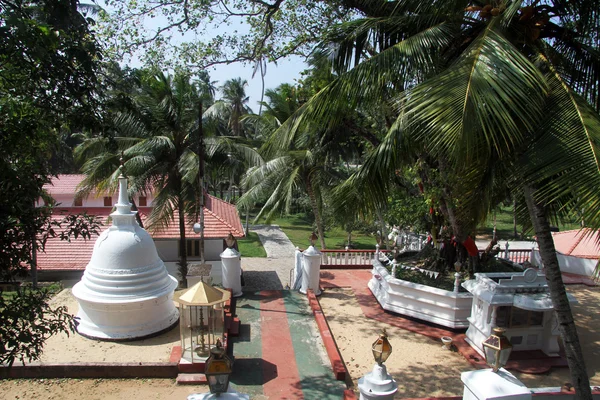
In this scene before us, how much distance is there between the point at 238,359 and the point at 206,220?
7.96 metres

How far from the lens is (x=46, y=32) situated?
14.2 feet

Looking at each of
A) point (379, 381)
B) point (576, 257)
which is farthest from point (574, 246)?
point (379, 381)

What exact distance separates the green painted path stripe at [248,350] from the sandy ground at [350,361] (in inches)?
32.1

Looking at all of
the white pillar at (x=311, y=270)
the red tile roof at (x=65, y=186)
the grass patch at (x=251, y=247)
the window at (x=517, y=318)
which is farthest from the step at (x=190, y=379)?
the grass patch at (x=251, y=247)

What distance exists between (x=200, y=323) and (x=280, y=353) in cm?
198

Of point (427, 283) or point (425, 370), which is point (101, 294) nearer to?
point (425, 370)

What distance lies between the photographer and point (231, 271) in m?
12.8

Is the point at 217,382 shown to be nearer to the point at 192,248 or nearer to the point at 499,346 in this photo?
the point at 499,346

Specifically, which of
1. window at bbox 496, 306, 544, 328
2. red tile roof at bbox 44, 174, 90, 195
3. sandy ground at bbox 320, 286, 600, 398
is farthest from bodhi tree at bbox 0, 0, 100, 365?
red tile roof at bbox 44, 174, 90, 195

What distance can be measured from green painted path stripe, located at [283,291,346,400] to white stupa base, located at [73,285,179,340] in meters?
3.29

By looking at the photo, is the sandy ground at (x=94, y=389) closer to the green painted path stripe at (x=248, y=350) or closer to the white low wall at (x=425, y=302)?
the green painted path stripe at (x=248, y=350)

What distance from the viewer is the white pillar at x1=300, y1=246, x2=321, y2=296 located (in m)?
13.1

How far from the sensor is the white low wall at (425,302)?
1075 cm

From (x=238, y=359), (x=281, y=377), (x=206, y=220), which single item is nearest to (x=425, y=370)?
(x=281, y=377)
